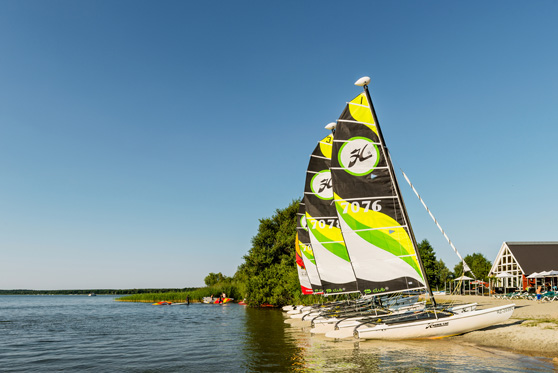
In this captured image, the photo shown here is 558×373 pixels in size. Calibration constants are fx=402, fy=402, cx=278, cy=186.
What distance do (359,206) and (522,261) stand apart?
38466 millimetres

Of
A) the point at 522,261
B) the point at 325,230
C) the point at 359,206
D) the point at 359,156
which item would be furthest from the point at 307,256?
the point at 522,261

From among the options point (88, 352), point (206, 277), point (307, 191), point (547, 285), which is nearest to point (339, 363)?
point (88, 352)

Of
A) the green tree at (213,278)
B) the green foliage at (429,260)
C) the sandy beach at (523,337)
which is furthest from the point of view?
the green tree at (213,278)

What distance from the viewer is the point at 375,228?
63.9ft

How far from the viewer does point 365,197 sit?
1969 cm

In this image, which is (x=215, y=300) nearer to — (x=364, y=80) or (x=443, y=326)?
(x=443, y=326)

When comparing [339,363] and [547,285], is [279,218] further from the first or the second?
[339,363]

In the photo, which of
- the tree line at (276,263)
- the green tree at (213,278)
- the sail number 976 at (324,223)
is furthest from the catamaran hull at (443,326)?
the green tree at (213,278)

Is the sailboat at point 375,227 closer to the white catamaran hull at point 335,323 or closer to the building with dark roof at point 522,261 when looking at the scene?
the white catamaran hull at point 335,323

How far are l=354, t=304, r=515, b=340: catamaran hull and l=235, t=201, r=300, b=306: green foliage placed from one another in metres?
28.7

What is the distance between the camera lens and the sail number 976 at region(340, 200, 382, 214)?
63.8ft

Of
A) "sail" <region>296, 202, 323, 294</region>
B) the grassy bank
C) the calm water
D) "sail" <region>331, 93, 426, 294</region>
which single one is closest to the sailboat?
"sail" <region>331, 93, 426, 294</region>

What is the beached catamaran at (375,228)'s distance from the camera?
18.3m

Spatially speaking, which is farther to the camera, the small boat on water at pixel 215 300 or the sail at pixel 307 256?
the small boat on water at pixel 215 300
